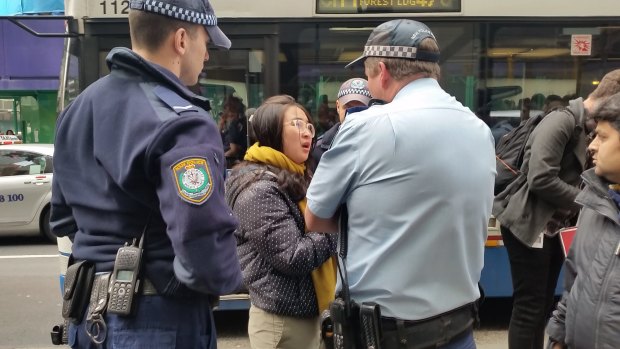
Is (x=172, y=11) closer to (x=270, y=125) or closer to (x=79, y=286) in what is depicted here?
(x=79, y=286)

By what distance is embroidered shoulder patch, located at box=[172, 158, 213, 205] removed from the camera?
1.68 meters

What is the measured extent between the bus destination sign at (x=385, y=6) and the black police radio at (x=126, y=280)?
3802 mm

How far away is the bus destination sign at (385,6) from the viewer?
17.0ft

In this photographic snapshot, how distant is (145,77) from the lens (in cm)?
187

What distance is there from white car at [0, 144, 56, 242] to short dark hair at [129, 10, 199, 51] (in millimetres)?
8832

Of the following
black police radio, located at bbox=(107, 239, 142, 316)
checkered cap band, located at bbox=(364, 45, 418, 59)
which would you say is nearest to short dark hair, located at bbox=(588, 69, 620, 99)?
checkered cap band, located at bbox=(364, 45, 418, 59)

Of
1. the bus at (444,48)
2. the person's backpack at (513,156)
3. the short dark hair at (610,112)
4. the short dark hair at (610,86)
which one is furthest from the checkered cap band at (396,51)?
the bus at (444,48)

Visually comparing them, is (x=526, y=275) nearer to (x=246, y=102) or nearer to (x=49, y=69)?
(x=246, y=102)

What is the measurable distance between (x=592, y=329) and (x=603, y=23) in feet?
12.2

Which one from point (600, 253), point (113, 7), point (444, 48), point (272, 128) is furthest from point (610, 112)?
point (113, 7)

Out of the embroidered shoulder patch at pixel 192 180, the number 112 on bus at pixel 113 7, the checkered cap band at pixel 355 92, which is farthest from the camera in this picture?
the number 112 on bus at pixel 113 7

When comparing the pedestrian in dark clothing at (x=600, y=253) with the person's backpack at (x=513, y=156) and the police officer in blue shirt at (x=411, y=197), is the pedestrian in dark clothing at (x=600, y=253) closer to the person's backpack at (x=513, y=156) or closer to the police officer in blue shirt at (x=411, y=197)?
the police officer in blue shirt at (x=411, y=197)

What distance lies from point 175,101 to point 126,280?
505 millimetres

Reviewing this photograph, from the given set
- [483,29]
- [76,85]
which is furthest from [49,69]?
[483,29]
